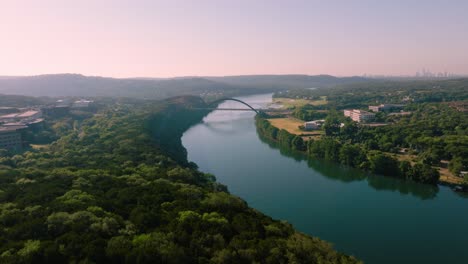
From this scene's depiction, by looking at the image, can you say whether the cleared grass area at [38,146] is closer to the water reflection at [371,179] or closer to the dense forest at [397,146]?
the water reflection at [371,179]

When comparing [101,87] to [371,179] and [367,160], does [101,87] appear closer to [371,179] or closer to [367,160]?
[367,160]

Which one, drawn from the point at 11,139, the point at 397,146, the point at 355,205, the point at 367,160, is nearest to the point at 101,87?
the point at 11,139

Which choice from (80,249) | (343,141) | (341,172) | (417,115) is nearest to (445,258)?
(341,172)

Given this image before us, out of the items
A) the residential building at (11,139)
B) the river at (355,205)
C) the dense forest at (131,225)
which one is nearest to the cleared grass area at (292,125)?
the river at (355,205)

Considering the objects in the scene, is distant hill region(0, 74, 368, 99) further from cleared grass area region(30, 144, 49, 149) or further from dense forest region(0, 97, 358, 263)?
dense forest region(0, 97, 358, 263)

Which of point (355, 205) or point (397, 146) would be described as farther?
point (397, 146)

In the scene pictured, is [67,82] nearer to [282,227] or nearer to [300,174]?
[300,174]
